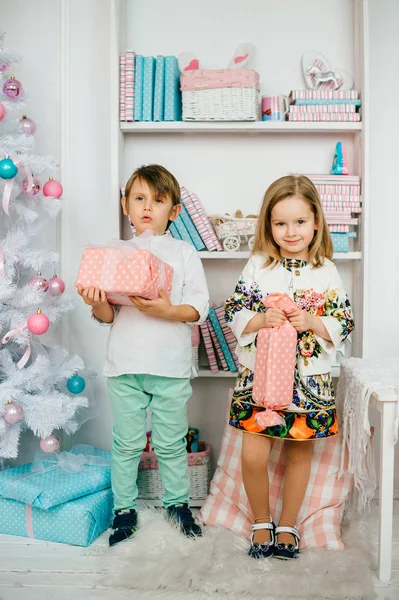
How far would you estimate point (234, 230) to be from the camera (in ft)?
7.70

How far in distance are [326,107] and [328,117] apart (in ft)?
0.12

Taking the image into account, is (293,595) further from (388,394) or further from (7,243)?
(7,243)

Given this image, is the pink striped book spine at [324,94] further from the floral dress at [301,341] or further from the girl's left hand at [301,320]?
the girl's left hand at [301,320]

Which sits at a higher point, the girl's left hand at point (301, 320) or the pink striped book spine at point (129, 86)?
the pink striped book spine at point (129, 86)

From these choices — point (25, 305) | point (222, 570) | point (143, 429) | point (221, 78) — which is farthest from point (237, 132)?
point (222, 570)

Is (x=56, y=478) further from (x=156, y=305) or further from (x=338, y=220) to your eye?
(x=338, y=220)

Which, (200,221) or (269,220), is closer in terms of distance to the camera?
(269,220)

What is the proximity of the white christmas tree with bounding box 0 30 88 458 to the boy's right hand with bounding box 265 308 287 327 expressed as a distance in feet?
2.27

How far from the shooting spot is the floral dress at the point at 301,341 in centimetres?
185

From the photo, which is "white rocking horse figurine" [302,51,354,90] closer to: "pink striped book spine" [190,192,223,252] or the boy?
"pink striped book spine" [190,192,223,252]

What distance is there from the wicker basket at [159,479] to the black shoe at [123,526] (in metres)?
0.29

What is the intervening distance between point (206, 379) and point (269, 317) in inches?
32.7

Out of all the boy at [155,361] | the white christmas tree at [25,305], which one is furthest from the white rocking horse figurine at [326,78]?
the white christmas tree at [25,305]

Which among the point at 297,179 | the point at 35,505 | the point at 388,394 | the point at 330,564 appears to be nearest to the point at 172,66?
the point at 297,179
